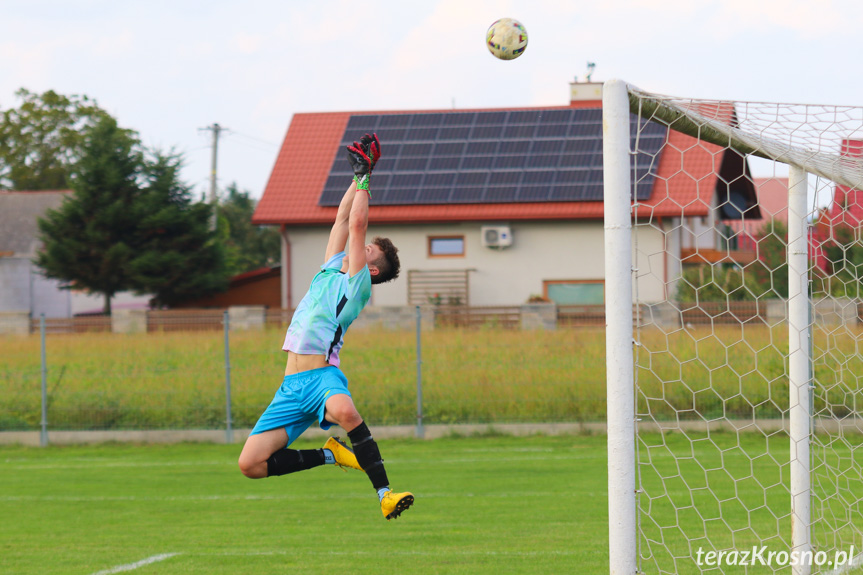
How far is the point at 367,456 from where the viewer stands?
19.2 ft

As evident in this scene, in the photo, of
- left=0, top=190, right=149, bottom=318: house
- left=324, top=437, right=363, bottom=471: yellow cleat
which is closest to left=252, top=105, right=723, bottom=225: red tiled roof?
left=0, top=190, right=149, bottom=318: house

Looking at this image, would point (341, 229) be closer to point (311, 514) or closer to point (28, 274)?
point (311, 514)

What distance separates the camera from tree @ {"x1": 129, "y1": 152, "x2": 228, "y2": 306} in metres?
30.5

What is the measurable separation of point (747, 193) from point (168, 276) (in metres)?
19.3

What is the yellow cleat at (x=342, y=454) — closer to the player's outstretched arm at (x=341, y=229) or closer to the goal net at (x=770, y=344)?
the player's outstretched arm at (x=341, y=229)

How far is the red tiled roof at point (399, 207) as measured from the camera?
2684 centimetres

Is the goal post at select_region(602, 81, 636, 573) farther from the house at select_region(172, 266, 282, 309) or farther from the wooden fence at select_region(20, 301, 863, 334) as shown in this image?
the house at select_region(172, 266, 282, 309)

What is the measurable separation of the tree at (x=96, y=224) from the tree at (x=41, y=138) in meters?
24.8

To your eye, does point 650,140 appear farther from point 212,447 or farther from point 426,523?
point 426,523

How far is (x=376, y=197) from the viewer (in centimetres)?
2797

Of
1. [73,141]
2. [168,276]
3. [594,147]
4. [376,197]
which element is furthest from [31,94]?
[594,147]

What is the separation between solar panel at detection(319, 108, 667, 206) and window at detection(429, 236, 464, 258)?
1.35m

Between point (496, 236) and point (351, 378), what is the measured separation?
13.1m

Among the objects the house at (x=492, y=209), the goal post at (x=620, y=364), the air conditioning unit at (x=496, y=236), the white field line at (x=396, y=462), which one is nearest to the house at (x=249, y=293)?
the house at (x=492, y=209)
